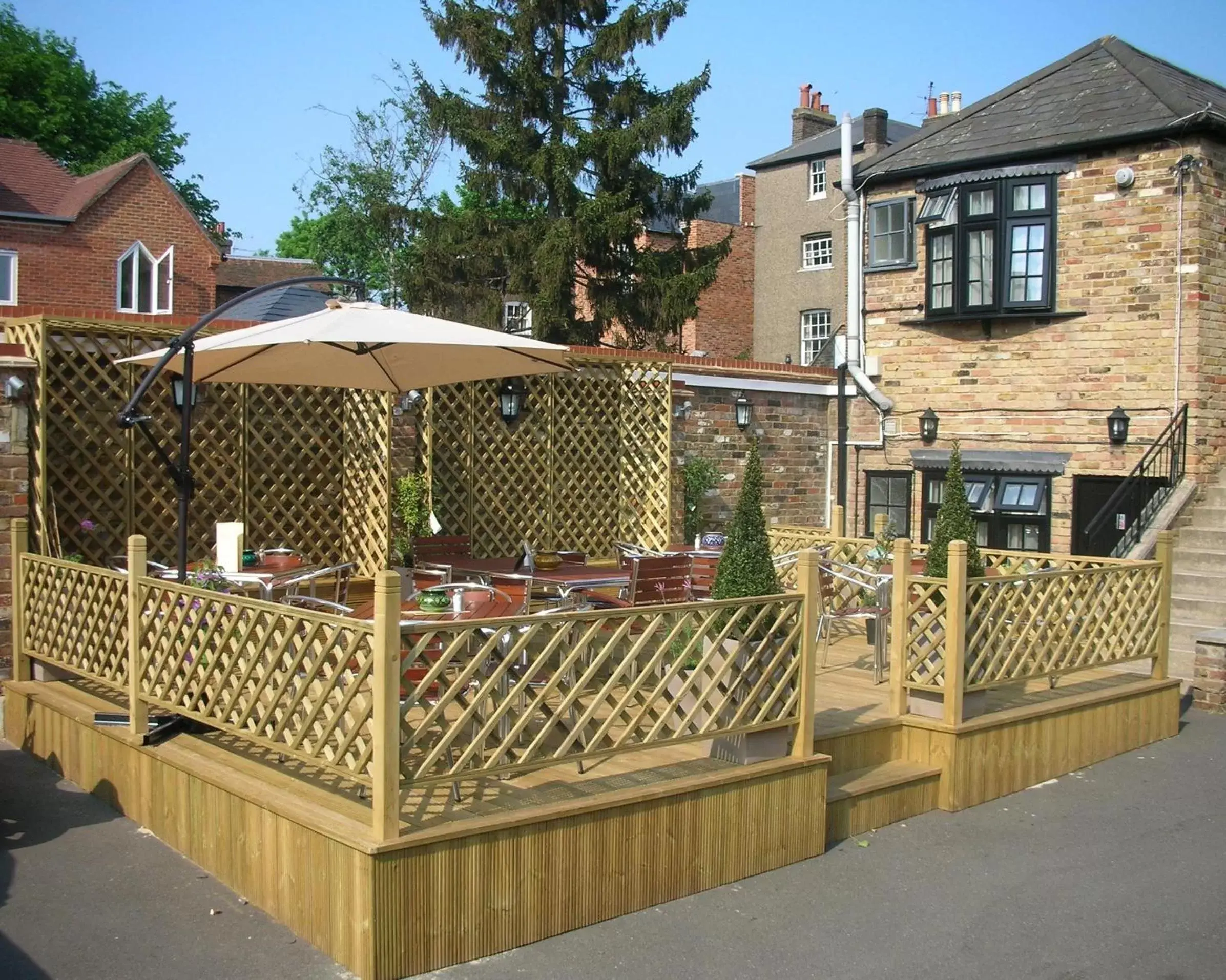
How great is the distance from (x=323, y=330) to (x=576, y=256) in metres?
13.0

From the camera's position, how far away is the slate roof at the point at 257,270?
33469mm

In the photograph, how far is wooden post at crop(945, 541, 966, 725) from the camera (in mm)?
6488

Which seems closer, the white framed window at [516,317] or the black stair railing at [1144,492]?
the black stair railing at [1144,492]

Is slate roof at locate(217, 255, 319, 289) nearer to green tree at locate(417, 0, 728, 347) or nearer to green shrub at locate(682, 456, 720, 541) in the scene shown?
green tree at locate(417, 0, 728, 347)

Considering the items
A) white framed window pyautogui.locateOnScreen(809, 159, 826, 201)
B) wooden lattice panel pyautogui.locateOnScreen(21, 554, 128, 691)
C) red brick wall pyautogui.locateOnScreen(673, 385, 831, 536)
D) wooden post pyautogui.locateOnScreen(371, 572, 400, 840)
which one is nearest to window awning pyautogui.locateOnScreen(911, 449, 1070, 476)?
red brick wall pyautogui.locateOnScreen(673, 385, 831, 536)

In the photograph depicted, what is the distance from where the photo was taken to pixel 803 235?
29.1 m

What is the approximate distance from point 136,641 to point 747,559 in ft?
9.75

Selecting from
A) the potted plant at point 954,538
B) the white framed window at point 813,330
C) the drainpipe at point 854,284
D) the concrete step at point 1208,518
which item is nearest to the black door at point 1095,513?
the concrete step at point 1208,518

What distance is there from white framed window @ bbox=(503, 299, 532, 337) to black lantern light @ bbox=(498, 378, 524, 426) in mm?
8258

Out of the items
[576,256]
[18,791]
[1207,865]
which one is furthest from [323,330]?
[576,256]

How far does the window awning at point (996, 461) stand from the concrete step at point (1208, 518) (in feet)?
5.53

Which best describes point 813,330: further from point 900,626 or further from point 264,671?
point 264,671

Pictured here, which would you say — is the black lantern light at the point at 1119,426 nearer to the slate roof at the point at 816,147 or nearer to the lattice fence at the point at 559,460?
the lattice fence at the point at 559,460

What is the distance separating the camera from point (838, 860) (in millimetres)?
5773
